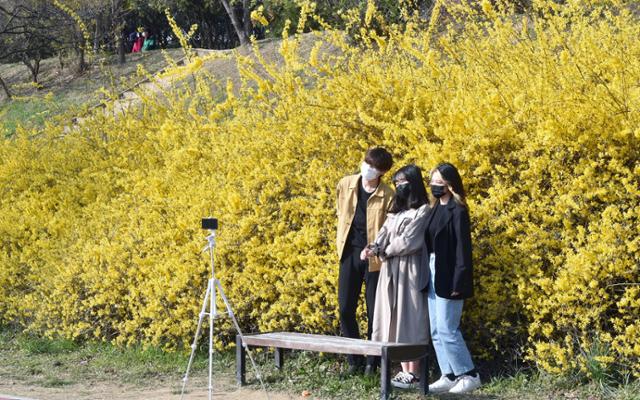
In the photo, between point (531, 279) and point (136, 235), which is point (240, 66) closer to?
point (136, 235)

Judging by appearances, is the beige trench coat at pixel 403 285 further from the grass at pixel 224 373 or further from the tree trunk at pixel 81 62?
the tree trunk at pixel 81 62

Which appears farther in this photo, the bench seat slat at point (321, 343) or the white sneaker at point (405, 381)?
the white sneaker at point (405, 381)

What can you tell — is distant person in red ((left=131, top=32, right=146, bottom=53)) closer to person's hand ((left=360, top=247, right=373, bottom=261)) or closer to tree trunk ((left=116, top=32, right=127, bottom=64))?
tree trunk ((left=116, top=32, right=127, bottom=64))

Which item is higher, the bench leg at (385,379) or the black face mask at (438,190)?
the black face mask at (438,190)

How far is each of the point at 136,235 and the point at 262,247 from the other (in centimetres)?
212

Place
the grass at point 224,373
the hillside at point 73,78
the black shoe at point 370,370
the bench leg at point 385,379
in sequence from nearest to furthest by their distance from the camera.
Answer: the bench leg at point 385,379 → the grass at point 224,373 → the black shoe at point 370,370 → the hillside at point 73,78

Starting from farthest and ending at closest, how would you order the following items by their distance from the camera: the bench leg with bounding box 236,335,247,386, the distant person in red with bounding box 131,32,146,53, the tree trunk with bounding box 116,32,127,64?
the distant person in red with bounding box 131,32,146,53 < the tree trunk with bounding box 116,32,127,64 < the bench leg with bounding box 236,335,247,386

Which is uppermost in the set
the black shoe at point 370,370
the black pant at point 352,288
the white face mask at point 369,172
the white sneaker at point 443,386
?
the white face mask at point 369,172

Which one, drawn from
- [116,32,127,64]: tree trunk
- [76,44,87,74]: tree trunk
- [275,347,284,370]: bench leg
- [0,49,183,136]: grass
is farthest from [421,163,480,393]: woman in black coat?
[76,44,87,74]: tree trunk

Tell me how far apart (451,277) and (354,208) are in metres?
1.12

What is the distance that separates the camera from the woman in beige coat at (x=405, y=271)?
7.08 metres

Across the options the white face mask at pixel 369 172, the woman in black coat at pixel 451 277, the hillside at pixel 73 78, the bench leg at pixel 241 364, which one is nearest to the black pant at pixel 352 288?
the white face mask at pixel 369 172

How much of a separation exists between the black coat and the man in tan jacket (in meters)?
0.69

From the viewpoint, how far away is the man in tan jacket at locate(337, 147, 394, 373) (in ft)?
24.5
